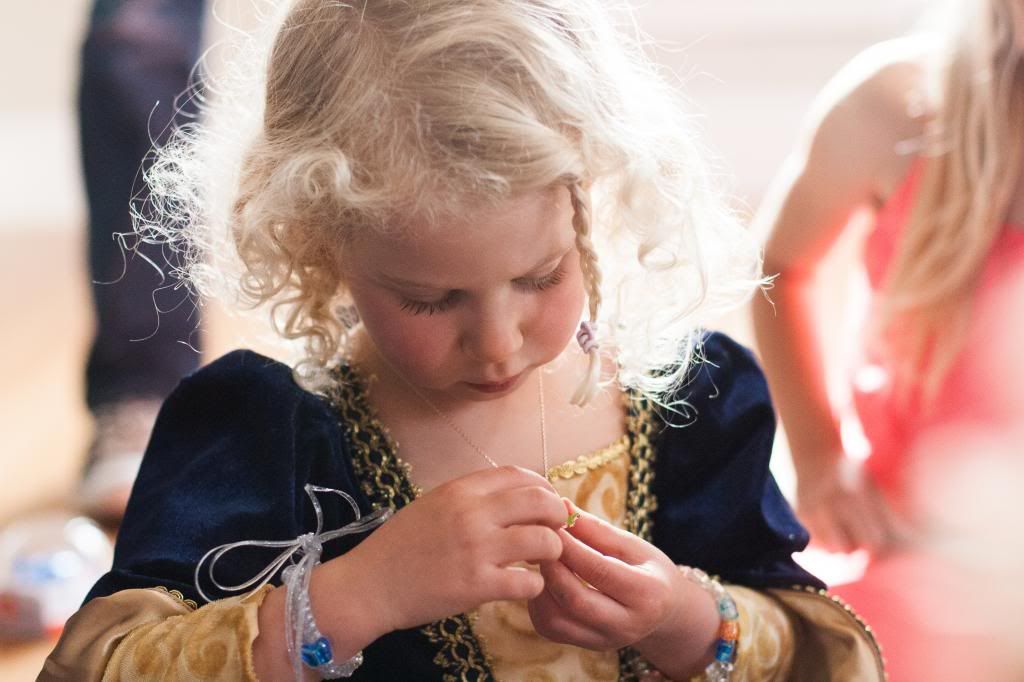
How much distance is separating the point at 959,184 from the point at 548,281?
598mm

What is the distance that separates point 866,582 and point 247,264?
0.67m

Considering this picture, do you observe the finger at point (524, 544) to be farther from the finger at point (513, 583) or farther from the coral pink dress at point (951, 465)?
the coral pink dress at point (951, 465)

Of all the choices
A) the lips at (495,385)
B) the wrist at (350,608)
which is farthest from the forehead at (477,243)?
the wrist at (350,608)

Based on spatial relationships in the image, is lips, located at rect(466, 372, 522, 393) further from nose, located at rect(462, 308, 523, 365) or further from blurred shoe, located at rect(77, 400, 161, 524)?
blurred shoe, located at rect(77, 400, 161, 524)

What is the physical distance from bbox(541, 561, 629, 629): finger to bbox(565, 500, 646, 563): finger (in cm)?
3

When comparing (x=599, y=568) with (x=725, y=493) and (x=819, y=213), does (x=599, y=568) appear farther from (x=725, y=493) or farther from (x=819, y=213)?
(x=819, y=213)

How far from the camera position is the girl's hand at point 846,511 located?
49.5 inches

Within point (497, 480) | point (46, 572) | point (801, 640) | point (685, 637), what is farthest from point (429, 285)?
point (46, 572)

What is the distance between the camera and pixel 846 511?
128cm

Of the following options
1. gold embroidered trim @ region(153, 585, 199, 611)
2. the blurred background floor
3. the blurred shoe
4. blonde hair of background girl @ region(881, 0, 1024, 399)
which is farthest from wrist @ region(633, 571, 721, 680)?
the blurred shoe

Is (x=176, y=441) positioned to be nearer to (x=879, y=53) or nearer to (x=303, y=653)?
(x=303, y=653)

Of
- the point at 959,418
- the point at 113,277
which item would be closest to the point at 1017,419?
the point at 959,418

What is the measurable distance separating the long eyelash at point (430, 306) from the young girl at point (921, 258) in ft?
1.87

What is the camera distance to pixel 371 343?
Result: 1.01 metres
